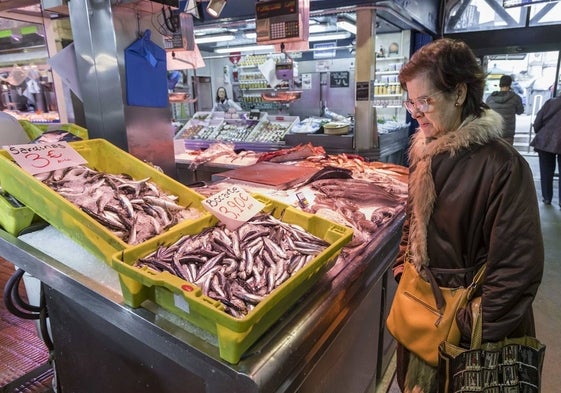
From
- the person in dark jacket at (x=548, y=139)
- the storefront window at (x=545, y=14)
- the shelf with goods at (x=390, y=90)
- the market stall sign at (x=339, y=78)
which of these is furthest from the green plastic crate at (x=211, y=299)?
the storefront window at (x=545, y=14)

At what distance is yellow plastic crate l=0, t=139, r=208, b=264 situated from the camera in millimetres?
1461

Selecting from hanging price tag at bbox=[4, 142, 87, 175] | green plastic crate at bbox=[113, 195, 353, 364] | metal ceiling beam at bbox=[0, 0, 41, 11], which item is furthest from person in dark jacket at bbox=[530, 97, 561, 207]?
metal ceiling beam at bbox=[0, 0, 41, 11]

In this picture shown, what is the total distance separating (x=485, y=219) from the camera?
1400mm

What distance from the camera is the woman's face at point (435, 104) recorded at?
4.87 ft

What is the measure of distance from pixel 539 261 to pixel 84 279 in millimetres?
1711

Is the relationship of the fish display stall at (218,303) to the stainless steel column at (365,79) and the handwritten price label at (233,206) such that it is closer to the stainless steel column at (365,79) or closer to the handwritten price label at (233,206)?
the handwritten price label at (233,206)

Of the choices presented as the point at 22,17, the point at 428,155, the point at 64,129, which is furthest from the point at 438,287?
the point at 22,17

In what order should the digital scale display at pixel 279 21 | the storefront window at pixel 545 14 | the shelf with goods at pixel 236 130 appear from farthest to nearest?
1. the storefront window at pixel 545 14
2. the shelf with goods at pixel 236 130
3. the digital scale display at pixel 279 21

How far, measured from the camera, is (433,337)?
62.5 inches

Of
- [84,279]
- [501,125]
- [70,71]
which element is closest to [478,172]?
[501,125]

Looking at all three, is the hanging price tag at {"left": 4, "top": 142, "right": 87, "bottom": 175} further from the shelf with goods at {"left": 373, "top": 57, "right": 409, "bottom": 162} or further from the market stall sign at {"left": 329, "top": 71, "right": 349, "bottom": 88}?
the market stall sign at {"left": 329, "top": 71, "right": 349, "bottom": 88}

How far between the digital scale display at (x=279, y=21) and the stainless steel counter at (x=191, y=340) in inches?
102

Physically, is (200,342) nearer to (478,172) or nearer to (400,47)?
(478,172)

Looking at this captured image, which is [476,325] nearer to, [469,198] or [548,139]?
[469,198]
